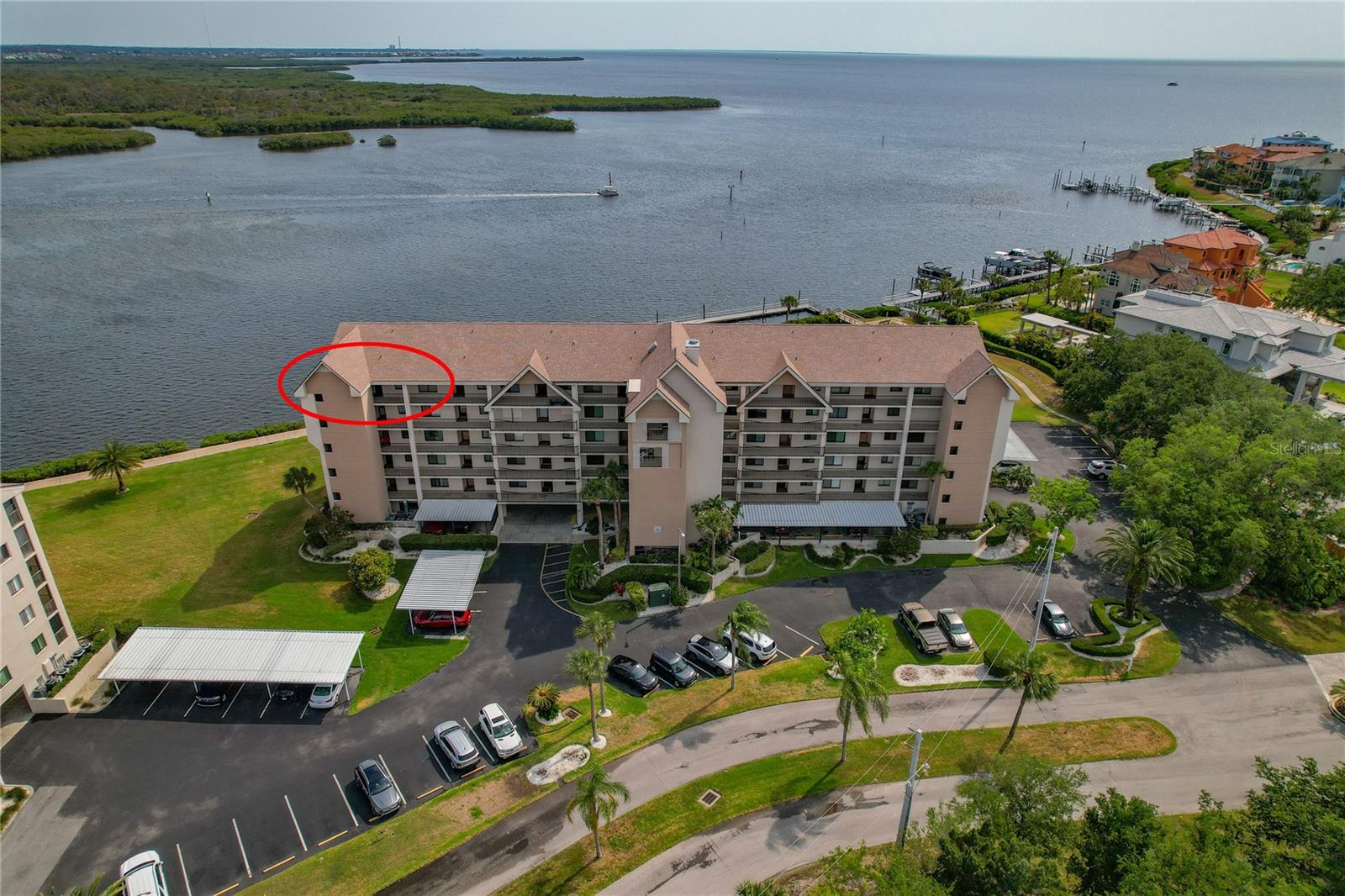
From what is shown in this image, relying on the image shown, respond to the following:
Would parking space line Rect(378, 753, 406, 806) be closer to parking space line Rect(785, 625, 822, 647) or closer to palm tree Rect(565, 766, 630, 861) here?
palm tree Rect(565, 766, 630, 861)

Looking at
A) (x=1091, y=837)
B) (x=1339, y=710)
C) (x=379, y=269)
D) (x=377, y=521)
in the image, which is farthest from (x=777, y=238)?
(x=1091, y=837)

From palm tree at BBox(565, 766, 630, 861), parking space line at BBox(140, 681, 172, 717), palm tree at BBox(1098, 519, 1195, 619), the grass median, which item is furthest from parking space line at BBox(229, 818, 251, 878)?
palm tree at BBox(1098, 519, 1195, 619)

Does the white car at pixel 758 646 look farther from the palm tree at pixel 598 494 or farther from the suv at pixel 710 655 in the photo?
the palm tree at pixel 598 494

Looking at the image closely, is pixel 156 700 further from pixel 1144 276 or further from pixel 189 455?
pixel 1144 276

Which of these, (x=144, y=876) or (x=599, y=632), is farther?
(x=599, y=632)

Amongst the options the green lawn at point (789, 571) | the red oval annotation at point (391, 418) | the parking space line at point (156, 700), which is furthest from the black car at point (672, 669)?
the parking space line at point (156, 700)

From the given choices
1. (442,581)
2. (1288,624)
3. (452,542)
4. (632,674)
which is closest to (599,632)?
(632,674)
